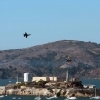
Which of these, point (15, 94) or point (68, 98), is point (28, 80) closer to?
point (15, 94)

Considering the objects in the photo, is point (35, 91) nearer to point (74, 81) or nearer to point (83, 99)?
point (74, 81)

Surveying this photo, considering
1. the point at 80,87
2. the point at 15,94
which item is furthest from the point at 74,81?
the point at 15,94

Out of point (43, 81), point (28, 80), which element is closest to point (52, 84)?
point (43, 81)

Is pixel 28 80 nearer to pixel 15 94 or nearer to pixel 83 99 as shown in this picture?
pixel 15 94

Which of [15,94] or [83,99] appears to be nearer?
[83,99]

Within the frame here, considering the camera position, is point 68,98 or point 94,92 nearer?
point 68,98

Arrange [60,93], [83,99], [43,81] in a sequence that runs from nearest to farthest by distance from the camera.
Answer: [83,99], [60,93], [43,81]

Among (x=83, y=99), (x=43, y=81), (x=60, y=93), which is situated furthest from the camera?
(x=43, y=81)

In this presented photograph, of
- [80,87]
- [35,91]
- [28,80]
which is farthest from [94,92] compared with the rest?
[28,80]
